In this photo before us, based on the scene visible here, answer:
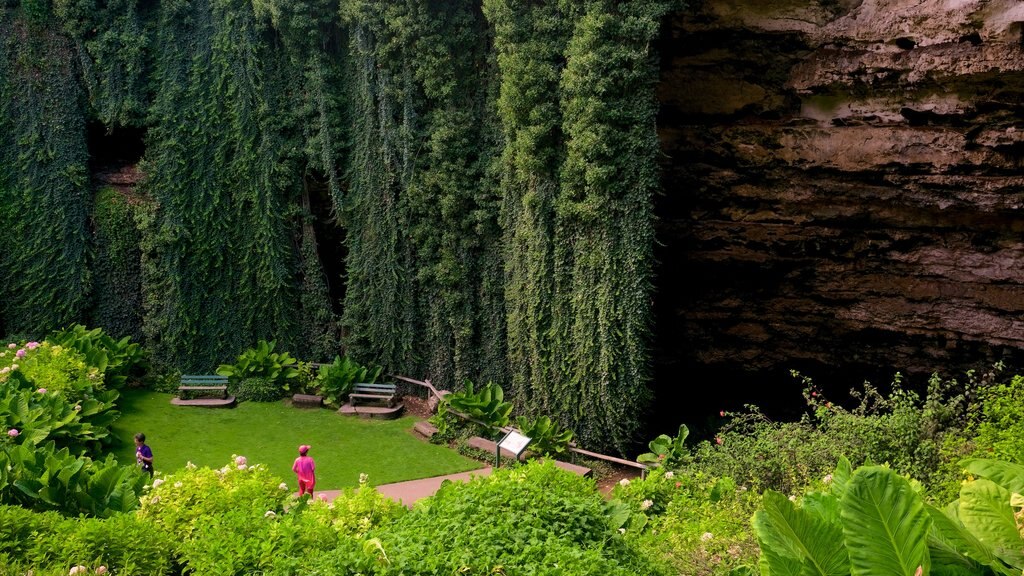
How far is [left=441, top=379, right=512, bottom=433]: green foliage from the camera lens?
12281mm

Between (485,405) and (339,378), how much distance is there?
321 cm

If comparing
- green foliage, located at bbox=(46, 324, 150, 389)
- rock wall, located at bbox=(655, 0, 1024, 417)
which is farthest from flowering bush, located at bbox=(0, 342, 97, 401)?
rock wall, located at bbox=(655, 0, 1024, 417)

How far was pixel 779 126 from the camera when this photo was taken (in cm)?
1077

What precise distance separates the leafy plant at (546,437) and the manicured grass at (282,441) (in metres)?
0.92

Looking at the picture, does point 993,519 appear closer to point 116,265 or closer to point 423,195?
point 423,195

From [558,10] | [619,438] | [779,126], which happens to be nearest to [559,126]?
[558,10]

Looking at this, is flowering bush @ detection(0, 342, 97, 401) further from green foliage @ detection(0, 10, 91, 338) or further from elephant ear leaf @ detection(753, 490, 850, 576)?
elephant ear leaf @ detection(753, 490, 850, 576)

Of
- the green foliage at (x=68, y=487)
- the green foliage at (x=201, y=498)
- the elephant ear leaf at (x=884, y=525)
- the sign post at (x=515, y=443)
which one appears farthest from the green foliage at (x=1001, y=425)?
the green foliage at (x=68, y=487)

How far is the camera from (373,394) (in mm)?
14031

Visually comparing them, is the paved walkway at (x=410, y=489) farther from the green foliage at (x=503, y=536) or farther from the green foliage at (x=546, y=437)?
the green foliage at (x=503, y=536)

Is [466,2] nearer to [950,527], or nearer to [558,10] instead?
[558,10]

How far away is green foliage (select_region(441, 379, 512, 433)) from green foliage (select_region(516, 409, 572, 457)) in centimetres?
69

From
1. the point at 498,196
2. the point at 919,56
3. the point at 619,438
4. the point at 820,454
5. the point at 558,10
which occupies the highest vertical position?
the point at 558,10

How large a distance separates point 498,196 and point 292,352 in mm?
5545
